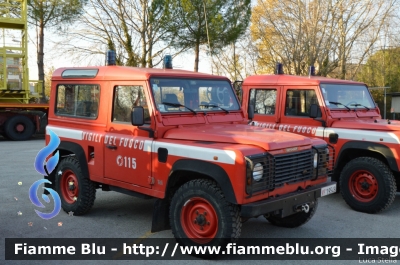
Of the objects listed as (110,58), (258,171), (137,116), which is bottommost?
(258,171)

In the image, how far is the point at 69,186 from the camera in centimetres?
629

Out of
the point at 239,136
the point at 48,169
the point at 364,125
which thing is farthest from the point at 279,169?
the point at 48,169

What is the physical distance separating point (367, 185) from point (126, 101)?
3.90 m

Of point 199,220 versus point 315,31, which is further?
point 315,31

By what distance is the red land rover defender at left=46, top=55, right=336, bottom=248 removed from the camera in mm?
4344

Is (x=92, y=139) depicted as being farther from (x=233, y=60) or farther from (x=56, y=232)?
(x=233, y=60)

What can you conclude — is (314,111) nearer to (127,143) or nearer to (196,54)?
(127,143)

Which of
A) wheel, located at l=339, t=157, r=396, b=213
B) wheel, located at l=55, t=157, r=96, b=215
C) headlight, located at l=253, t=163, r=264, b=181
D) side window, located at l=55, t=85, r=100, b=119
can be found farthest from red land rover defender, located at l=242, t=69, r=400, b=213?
wheel, located at l=55, t=157, r=96, b=215

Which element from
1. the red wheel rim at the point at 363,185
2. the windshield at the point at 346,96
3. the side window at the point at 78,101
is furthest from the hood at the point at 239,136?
the windshield at the point at 346,96

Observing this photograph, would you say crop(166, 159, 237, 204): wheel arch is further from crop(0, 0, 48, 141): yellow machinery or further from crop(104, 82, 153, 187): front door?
crop(0, 0, 48, 141): yellow machinery

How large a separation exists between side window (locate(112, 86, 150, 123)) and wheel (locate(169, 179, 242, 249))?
1129 mm

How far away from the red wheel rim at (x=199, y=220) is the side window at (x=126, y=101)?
121 cm

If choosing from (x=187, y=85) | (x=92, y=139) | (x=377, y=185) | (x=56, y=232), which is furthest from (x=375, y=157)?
(x=56, y=232)

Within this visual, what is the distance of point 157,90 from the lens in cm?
526
